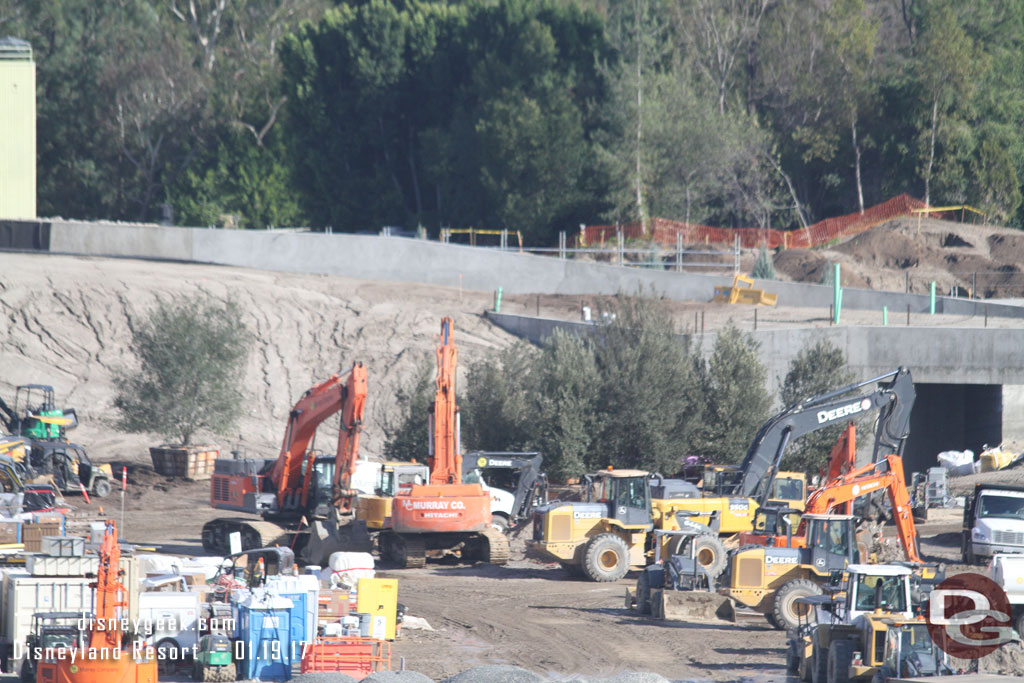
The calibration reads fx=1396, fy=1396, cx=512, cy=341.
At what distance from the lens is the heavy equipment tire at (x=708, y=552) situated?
2400cm

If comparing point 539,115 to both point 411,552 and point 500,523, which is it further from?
point 411,552

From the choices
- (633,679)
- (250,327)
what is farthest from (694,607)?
(250,327)

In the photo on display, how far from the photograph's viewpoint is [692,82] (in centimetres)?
6444

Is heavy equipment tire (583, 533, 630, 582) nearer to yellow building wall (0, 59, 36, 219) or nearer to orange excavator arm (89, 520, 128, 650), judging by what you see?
orange excavator arm (89, 520, 128, 650)

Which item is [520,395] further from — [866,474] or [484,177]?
[484,177]

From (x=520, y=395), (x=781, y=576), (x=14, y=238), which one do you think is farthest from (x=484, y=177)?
(x=781, y=576)

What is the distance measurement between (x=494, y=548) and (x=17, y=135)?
36060 millimetres

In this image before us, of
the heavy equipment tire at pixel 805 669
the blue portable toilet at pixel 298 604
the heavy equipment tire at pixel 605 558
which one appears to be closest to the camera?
the blue portable toilet at pixel 298 604

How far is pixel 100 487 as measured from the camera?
115ft

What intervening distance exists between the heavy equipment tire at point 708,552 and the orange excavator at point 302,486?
21.1 ft

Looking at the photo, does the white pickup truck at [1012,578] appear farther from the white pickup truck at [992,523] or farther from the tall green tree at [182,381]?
the tall green tree at [182,381]

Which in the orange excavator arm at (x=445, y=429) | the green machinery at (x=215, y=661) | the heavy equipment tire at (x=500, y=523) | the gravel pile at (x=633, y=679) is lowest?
the green machinery at (x=215, y=661)

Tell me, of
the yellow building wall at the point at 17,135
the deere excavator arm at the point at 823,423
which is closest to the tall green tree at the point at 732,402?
the deere excavator arm at the point at 823,423

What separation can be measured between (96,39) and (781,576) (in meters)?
59.5
